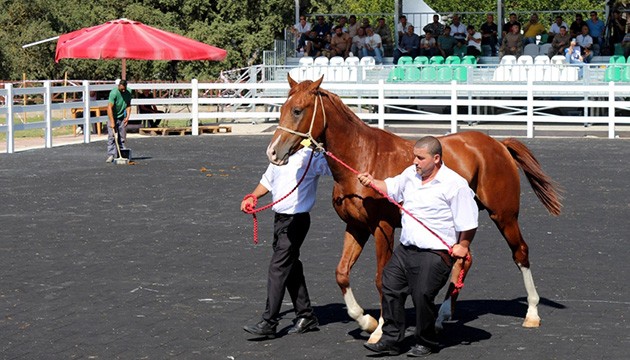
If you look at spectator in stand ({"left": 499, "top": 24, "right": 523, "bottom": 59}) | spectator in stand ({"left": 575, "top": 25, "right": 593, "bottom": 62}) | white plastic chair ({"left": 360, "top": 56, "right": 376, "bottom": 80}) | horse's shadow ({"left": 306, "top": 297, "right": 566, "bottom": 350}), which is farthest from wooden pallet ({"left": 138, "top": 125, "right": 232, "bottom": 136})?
horse's shadow ({"left": 306, "top": 297, "right": 566, "bottom": 350})

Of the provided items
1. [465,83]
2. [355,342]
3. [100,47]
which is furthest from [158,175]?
[465,83]

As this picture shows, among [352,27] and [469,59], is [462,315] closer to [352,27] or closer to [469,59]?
[469,59]

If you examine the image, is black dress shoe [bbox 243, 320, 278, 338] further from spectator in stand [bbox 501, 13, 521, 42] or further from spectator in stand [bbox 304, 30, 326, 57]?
spectator in stand [bbox 304, 30, 326, 57]

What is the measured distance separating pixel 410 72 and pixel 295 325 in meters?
24.9

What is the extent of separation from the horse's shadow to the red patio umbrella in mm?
20339

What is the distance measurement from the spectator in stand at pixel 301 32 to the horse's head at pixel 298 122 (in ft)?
94.1

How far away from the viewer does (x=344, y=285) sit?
8.06 meters

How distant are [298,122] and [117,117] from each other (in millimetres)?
14307

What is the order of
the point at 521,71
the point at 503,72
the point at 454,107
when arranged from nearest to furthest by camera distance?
the point at 454,107
the point at 521,71
the point at 503,72

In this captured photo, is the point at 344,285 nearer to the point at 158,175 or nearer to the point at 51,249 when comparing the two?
the point at 51,249

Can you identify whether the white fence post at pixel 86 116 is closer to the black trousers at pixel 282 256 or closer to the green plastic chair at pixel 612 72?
the green plastic chair at pixel 612 72

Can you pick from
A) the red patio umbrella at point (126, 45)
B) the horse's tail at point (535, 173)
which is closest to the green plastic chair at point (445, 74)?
the red patio umbrella at point (126, 45)

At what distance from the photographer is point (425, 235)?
7.48 meters

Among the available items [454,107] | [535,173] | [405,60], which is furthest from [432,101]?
[535,173]
